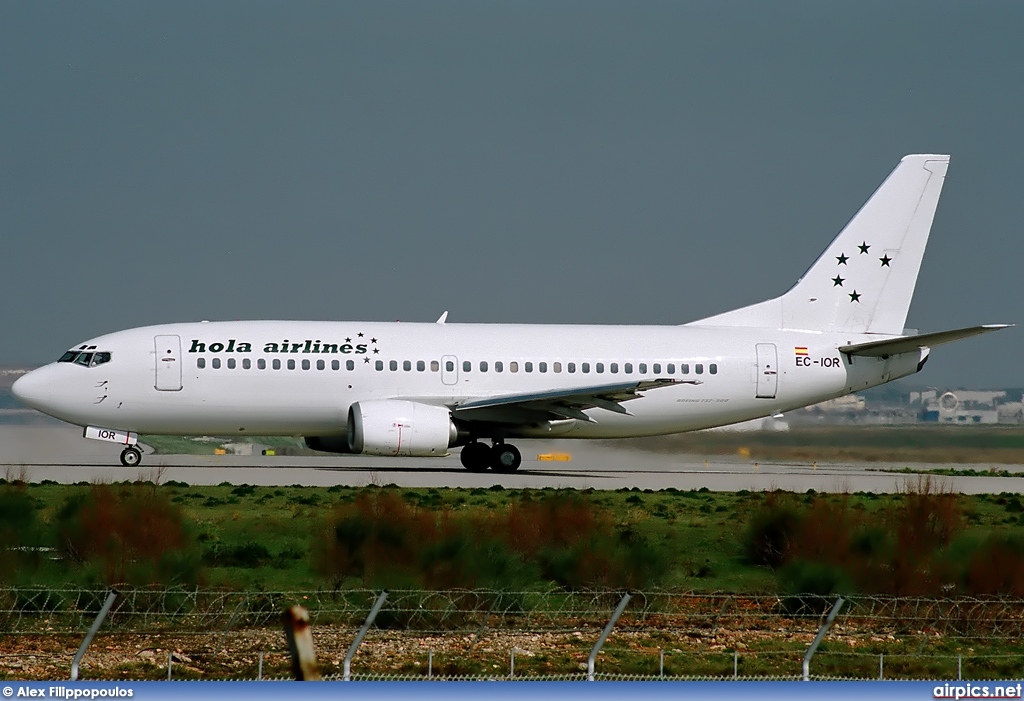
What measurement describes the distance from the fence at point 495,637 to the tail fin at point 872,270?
792 inches

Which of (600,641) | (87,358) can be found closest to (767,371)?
(87,358)

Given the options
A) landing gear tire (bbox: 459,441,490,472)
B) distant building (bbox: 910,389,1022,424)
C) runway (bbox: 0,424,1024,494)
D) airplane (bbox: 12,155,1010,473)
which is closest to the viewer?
runway (bbox: 0,424,1024,494)

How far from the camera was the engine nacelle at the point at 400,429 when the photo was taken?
3078cm

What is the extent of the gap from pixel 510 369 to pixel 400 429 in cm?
362

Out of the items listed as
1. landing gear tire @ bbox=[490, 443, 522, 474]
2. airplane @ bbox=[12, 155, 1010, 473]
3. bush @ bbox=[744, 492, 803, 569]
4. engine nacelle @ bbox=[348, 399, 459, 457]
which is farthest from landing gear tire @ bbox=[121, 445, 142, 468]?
bush @ bbox=[744, 492, 803, 569]

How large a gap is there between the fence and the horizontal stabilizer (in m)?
17.3

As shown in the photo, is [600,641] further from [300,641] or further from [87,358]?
[87,358]

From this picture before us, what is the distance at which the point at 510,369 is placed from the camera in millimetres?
33219

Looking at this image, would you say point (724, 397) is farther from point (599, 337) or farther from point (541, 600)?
point (541, 600)

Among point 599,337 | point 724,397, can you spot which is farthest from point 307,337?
point 724,397

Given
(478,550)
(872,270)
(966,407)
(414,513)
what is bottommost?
(478,550)

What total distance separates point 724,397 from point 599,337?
3471mm

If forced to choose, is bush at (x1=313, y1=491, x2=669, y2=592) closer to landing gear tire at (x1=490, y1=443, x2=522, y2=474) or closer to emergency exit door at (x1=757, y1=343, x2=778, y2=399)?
landing gear tire at (x1=490, y1=443, x2=522, y2=474)

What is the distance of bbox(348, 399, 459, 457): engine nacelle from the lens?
30.8 m
